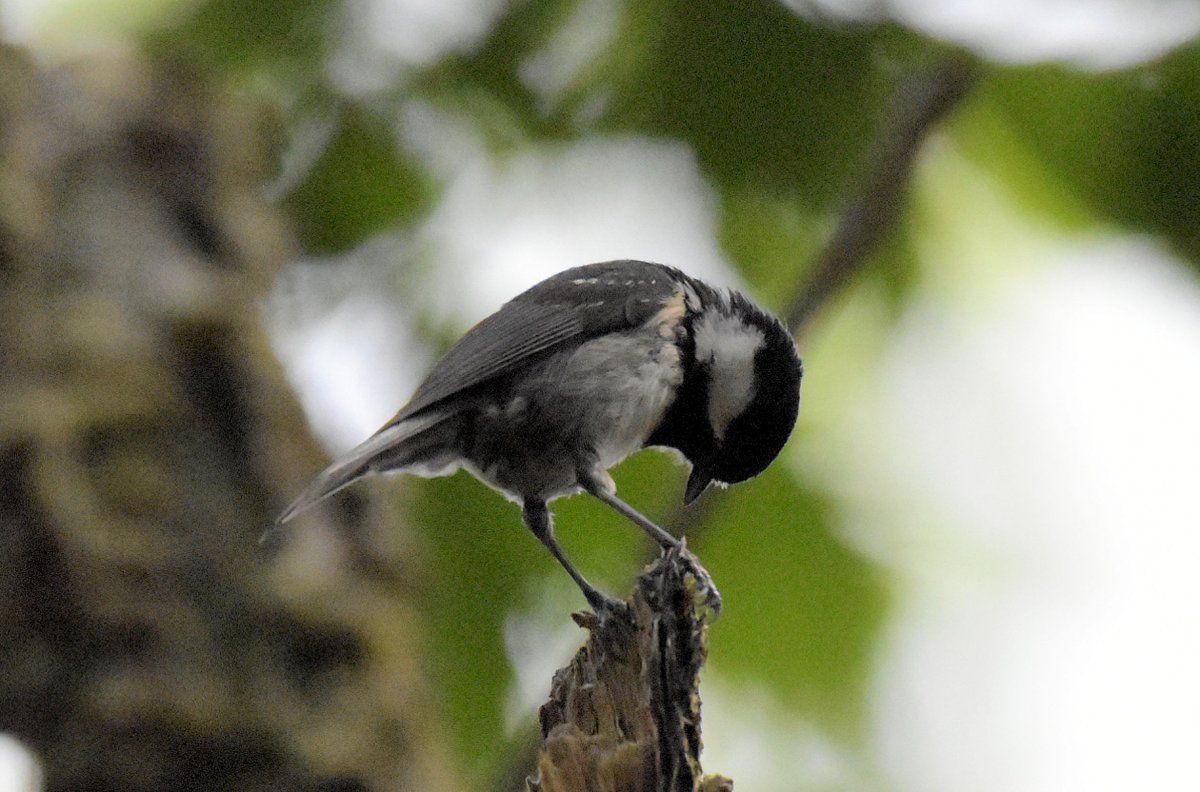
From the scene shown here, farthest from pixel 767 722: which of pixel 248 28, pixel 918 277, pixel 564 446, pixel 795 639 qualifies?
pixel 248 28

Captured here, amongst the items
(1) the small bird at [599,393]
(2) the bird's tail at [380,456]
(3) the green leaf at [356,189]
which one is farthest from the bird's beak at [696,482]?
(3) the green leaf at [356,189]

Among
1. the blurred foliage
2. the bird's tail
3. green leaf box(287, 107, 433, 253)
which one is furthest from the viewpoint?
green leaf box(287, 107, 433, 253)

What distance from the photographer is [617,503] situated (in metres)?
4.24

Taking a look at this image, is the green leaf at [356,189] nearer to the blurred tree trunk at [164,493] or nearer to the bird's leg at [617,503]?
the blurred tree trunk at [164,493]

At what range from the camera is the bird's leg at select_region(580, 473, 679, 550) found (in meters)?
4.11

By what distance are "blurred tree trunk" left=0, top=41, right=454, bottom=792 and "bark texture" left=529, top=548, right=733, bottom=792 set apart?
2.27 meters

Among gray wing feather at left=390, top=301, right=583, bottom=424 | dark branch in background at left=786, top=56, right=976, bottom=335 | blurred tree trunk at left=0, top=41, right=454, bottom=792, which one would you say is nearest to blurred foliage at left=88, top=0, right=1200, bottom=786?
blurred tree trunk at left=0, top=41, right=454, bottom=792

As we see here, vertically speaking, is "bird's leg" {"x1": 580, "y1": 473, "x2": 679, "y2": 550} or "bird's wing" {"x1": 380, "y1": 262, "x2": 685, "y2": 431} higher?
"bird's wing" {"x1": 380, "y1": 262, "x2": 685, "y2": 431}

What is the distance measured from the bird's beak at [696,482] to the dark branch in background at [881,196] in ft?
2.04

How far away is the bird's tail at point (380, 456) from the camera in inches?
149

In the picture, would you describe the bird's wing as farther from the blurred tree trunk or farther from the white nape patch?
the blurred tree trunk

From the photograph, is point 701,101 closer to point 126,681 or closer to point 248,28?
point 248,28

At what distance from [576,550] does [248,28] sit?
2517 mm

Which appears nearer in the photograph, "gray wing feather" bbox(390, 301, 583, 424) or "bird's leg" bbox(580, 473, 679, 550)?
"bird's leg" bbox(580, 473, 679, 550)
